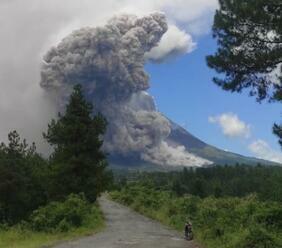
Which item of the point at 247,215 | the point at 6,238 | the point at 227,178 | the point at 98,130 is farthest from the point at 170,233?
the point at 227,178

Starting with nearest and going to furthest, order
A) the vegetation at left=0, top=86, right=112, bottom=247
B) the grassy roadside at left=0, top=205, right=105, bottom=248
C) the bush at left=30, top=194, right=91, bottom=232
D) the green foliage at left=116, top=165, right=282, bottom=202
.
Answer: the grassy roadside at left=0, top=205, right=105, bottom=248 < the bush at left=30, top=194, right=91, bottom=232 < the vegetation at left=0, top=86, right=112, bottom=247 < the green foliage at left=116, top=165, right=282, bottom=202

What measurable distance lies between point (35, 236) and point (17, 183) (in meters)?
19.9

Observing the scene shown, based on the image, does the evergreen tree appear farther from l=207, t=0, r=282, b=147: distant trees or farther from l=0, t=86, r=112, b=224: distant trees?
l=207, t=0, r=282, b=147: distant trees

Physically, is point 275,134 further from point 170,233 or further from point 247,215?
point 170,233

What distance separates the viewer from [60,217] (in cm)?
3422

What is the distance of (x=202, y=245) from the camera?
26.5m

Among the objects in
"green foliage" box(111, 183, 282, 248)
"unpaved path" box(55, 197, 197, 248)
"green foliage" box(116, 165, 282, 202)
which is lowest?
"unpaved path" box(55, 197, 197, 248)

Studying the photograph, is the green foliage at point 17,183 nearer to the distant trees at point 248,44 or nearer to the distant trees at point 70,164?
the distant trees at point 70,164

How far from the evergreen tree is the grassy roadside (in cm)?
1061

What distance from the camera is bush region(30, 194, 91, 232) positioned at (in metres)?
32.9

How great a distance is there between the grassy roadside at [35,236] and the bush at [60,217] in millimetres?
481

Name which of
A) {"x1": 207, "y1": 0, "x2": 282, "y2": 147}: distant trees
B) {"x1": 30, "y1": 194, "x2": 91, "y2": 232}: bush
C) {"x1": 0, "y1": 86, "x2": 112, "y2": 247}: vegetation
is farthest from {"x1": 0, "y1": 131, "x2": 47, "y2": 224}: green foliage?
{"x1": 207, "y1": 0, "x2": 282, "y2": 147}: distant trees

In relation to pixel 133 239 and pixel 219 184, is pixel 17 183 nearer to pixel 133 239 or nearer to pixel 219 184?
pixel 133 239

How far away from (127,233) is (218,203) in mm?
11526
